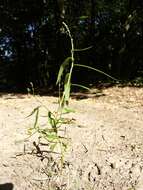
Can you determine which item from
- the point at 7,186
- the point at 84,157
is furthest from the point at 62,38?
the point at 7,186

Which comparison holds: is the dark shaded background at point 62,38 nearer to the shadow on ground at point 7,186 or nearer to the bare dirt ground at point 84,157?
the bare dirt ground at point 84,157

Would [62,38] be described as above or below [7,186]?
above

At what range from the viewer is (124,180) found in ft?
15.0

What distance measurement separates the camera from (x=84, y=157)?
493cm

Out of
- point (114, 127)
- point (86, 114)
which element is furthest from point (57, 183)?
point (86, 114)

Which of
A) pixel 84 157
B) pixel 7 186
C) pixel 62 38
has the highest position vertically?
pixel 62 38

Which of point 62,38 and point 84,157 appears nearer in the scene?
point 84,157

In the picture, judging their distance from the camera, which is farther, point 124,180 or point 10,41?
point 10,41

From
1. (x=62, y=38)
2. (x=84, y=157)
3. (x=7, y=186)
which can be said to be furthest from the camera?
(x=62, y=38)

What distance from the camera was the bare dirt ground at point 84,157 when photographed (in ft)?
15.1

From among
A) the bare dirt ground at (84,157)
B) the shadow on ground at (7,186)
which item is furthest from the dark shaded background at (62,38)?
the shadow on ground at (7,186)

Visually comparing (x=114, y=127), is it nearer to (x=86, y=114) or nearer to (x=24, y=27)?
(x=86, y=114)

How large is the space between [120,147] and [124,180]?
2.09 ft

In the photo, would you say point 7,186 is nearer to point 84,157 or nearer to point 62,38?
point 84,157
